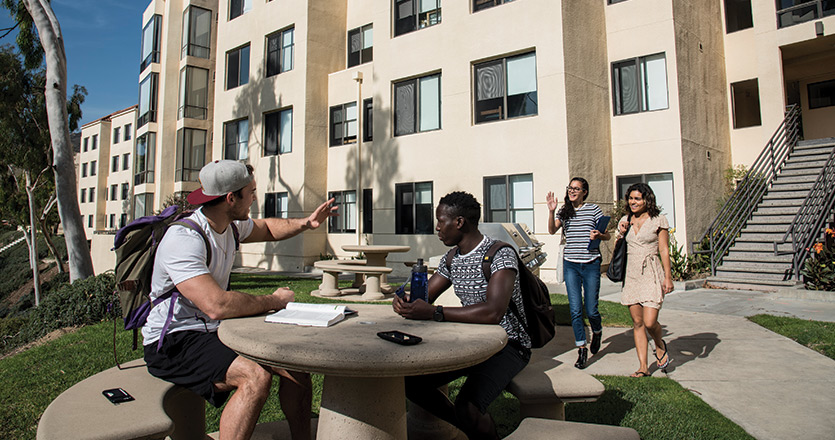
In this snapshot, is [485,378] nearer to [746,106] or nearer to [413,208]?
[413,208]

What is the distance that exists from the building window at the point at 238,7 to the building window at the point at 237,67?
1.68 meters

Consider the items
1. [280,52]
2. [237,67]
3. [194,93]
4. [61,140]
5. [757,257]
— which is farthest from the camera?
[194,93]

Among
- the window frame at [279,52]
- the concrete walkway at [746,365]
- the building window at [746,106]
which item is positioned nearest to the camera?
the concrete walkway at [746,365]

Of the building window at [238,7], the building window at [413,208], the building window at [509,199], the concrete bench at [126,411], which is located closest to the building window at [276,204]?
the building window at [413,208]

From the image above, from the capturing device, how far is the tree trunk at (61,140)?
454 inches

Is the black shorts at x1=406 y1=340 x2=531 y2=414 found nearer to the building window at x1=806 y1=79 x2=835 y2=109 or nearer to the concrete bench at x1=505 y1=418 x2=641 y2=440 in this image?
the concrete bench at x1=505 y1=418 x2=641 y2=440

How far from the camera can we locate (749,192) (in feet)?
44.1

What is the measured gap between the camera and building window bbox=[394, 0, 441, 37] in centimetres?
1562

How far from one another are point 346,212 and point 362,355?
1685 centimetres

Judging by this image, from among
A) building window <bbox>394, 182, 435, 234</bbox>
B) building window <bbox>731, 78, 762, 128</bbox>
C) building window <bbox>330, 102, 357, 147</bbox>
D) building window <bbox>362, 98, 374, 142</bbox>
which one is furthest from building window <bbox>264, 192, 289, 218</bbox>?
building window <bbox>731, 78, 762, 128</bbox>

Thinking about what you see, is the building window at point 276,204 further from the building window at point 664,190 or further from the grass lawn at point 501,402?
the grass lawn at point 501,402

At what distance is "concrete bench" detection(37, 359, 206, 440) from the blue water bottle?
150 centimetres

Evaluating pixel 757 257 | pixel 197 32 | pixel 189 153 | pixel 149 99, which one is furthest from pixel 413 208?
pixel 149 99

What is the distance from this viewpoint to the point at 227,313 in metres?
2.88
